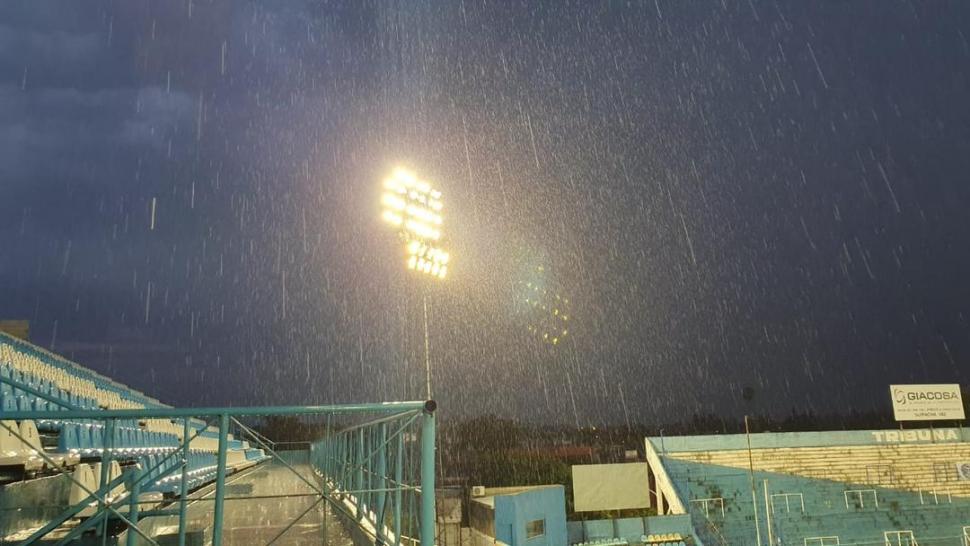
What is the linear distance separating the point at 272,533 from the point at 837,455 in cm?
3147

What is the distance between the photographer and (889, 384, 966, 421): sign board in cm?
3684

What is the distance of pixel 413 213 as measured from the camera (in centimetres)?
1764

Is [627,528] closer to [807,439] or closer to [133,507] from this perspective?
[807,439]

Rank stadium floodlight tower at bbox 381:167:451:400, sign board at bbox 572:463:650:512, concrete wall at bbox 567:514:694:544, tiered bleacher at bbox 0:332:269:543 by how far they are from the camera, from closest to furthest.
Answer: tiered bleacher at bbox 0:332:269:543
stadium floodlight tower at bbox 381:167:451:400
concrete wall at bbox 567:514:694:544
sign board at bbox 572:463:650:512

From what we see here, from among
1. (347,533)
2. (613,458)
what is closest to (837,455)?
(613,458)

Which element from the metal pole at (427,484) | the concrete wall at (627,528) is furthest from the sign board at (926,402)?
the metal pole at (427,484)

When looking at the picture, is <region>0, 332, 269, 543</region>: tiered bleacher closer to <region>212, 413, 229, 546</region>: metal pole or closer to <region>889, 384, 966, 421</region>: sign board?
<region>212, 413, 229, 546</region>: metal pole

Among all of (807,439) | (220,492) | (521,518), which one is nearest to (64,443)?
(220,492)

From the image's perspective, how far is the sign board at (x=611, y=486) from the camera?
1211 inches

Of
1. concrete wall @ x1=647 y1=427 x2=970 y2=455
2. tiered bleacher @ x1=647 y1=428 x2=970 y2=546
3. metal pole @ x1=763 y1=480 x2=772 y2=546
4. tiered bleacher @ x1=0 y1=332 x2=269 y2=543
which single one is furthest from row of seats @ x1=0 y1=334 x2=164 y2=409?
metal pole @ x1=763 y1=480 x2=772 y2=546

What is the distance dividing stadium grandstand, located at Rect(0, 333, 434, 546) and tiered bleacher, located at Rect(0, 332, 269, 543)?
0.03 metres

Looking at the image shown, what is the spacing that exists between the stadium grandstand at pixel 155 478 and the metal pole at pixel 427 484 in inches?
0.6

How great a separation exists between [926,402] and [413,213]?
1345 inches

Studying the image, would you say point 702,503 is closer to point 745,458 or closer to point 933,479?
point 745,458
